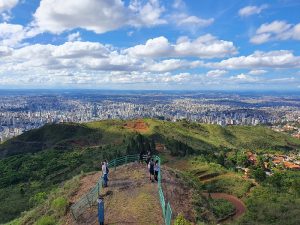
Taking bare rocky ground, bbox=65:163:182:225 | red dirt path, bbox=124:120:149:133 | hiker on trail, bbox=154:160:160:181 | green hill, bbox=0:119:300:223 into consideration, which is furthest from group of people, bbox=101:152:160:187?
red dirt path, bbox=124:120:149:133

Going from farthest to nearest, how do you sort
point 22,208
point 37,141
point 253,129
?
point 253,129 → point 37,141 → point 22,208

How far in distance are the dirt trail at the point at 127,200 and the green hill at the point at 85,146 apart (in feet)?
30.4

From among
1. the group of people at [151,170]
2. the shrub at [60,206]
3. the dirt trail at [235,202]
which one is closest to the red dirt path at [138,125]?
the dirt trail at [235,202]

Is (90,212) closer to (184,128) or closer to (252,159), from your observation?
(252,159)

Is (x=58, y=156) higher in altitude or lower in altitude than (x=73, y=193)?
lower

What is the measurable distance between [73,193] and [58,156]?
194 feet

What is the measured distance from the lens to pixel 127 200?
23594 mm

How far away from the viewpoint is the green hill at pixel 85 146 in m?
62.0

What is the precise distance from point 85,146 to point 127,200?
8298 cm

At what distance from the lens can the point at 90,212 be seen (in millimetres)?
21938

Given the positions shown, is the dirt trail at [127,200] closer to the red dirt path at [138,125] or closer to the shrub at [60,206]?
the shrub at [60,206]

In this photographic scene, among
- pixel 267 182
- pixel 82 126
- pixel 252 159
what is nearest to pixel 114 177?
pixel 267 182

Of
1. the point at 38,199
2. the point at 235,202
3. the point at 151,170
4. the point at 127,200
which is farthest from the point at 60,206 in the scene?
the point at 235,202

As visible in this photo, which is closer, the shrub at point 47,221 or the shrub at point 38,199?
the shrub at point 47,221
